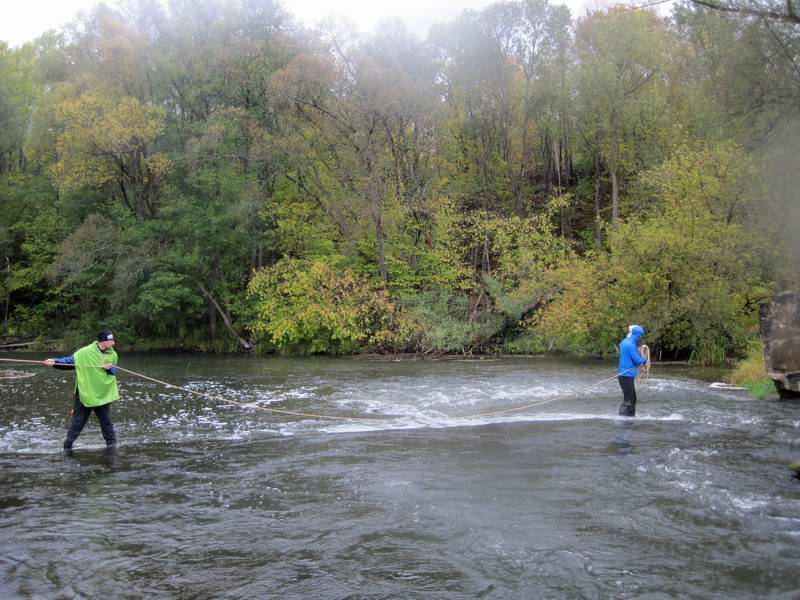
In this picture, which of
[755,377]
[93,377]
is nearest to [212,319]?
[93,377]

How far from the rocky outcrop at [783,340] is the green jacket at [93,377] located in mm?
14629

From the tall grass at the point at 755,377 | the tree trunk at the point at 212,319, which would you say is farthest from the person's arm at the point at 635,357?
the tree trunk at the point at 212,319

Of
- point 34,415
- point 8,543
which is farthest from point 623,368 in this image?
point 34,415

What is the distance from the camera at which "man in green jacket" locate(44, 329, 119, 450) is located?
11.7 metres

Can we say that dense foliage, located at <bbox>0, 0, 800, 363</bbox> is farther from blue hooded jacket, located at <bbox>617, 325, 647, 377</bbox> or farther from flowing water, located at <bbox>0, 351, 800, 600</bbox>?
flowing water, located at <bbox>0, 351, 800, 600</bbox>

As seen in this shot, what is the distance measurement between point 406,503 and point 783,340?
39.3 ft

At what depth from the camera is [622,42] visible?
36219mm

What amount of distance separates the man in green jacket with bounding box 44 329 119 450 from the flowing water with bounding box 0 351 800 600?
54 cm

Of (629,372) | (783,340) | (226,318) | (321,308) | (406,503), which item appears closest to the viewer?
(406,503)

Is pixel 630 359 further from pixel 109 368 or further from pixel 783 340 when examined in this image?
pixel 109 368

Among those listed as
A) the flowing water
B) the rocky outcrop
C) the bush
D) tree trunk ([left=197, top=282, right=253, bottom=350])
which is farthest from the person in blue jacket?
tree trunk ([left=197, top=282, right=253, bottom=350])

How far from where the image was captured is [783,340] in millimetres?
16391

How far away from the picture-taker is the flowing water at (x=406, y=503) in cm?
633

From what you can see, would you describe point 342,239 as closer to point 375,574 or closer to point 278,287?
point 278,287
